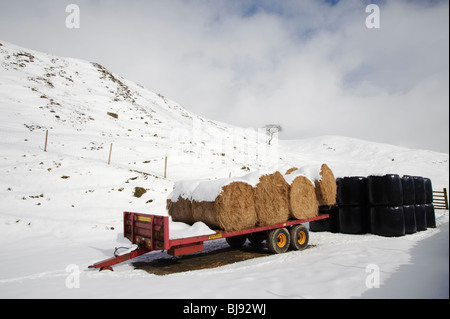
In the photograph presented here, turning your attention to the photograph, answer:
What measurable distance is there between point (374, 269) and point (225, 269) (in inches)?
122

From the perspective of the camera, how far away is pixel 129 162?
816 inches

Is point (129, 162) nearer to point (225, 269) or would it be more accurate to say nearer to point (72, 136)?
point (72, 136)

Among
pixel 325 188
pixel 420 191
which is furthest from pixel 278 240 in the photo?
pixel 420 191

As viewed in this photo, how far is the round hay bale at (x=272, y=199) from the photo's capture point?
7848 millimetres

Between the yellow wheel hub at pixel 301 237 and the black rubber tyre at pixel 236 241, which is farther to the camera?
the black rubber tyre at pixel 236 241

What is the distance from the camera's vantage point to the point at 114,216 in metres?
12.9

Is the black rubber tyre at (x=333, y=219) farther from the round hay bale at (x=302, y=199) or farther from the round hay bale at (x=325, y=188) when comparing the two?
the round hay bale at (x=302, y=199)

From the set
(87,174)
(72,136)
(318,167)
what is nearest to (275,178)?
(318,167)

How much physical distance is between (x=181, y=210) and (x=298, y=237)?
374 centimetres

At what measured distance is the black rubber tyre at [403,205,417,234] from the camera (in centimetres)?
1000

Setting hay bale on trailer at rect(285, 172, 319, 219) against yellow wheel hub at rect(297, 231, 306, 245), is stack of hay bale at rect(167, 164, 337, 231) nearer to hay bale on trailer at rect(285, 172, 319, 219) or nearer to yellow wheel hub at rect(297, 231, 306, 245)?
hay bale on trailer at rect(285, 172, 319, 219)

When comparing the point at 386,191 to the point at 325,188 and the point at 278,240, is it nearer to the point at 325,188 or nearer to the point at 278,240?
the point at 325,188

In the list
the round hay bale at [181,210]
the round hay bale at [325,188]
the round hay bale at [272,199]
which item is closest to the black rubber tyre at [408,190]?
the round hay bale at [325,188]

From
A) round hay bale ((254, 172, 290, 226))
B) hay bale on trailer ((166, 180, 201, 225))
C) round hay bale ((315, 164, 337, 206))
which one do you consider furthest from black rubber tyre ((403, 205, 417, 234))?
hay bale on trailer ((166, 180, 201, 225))
